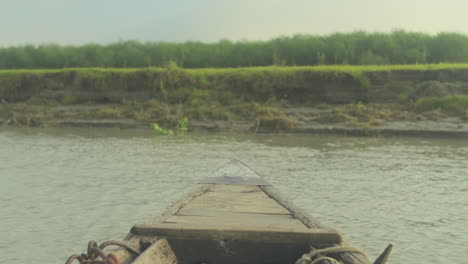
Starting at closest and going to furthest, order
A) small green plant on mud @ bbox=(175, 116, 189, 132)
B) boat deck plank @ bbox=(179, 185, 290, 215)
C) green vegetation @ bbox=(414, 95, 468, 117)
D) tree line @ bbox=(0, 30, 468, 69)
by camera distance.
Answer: boat deck plank @ bbox=(179, 185, 290, 215) → green vegetation @ bbox=(414, 95, 468, 117) → small green plant on mud @ bbox=(175, 116, 189, 132) → tree line @ bbox=(0, 30, 468, 69)

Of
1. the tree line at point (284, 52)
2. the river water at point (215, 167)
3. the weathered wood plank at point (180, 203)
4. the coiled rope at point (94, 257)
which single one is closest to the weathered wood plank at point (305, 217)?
the weathered wood plank at point (180, 203)

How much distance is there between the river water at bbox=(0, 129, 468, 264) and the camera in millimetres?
4836

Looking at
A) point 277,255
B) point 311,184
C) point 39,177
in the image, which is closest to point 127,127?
point 39,177

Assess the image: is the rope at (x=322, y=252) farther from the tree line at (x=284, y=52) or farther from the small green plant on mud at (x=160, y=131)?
the tree line at (x=284, y=52)

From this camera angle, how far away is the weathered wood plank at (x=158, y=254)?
109 inches

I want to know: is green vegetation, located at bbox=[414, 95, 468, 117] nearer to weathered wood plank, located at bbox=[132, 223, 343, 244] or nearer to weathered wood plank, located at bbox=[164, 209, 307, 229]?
weathered wood plank, located at bbox=[164, 209, 307, 229]

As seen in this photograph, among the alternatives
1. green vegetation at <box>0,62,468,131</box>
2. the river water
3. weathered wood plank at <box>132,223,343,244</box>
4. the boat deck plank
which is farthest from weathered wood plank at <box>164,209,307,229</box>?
green vegetation at <box>0,62,468,131</box>

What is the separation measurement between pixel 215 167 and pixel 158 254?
5.32 metres

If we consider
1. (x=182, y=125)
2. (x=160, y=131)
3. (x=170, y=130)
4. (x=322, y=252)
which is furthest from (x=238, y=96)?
(x=322, y=252)

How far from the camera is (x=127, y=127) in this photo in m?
13.1

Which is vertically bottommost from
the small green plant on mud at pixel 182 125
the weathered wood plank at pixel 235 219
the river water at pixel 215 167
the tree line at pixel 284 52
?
the river water at pixel 215 167

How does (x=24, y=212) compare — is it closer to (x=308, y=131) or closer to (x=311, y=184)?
(x=311, y=184)

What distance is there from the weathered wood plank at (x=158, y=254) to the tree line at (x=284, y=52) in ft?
45.3

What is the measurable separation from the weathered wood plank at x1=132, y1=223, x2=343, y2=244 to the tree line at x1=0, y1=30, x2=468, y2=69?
13699mm
